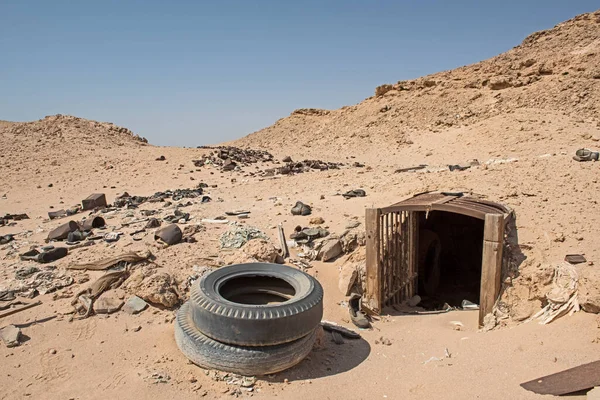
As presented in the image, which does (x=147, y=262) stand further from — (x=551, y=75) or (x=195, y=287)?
(x=551, y=75)

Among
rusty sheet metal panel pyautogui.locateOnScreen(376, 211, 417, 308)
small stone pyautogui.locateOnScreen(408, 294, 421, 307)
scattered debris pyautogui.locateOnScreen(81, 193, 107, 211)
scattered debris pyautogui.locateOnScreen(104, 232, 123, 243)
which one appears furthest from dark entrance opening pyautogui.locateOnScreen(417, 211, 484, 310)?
scattered debris pyautogui.locateOnScreen(81, 193, 107, 211)

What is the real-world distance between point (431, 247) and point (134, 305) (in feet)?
19.8

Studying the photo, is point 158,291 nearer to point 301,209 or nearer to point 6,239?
point 301,209

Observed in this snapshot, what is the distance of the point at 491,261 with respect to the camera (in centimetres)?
512

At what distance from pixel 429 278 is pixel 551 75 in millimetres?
16575

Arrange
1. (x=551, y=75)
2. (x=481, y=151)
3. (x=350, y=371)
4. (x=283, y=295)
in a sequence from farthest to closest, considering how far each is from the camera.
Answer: (x=551, y=75)
(x=481, y=151)
(x=283, y=295)
(x=350, y=371)

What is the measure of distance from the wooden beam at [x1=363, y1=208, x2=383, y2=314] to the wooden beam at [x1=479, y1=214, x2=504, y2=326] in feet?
4.58

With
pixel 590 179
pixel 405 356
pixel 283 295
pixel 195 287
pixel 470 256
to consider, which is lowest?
pixel 470 256

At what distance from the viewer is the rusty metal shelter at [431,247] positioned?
203 inches

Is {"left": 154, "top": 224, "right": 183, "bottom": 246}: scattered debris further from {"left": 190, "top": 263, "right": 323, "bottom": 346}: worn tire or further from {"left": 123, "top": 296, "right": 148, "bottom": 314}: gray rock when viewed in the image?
{"left": 190, "top": 263, "right": 323, "bottom": 346}: worn tire

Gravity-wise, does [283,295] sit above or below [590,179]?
below

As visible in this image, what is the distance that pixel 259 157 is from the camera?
718 inches

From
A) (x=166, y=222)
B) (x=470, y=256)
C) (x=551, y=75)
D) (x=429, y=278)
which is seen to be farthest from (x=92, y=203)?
(x=551, y=75)

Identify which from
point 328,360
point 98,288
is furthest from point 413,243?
point 98,288
